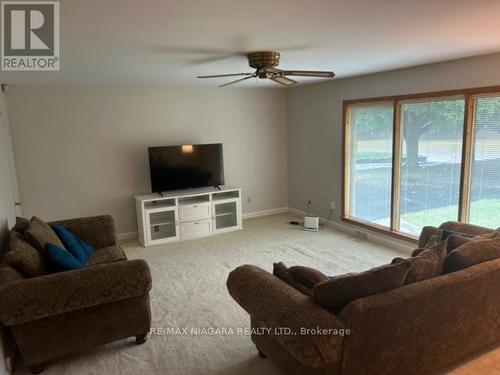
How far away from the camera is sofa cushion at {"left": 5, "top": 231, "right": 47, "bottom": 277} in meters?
2.47

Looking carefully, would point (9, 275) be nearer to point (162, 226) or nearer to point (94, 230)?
point (94, 230)

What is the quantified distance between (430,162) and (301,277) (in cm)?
293

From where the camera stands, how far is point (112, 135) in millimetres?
5250

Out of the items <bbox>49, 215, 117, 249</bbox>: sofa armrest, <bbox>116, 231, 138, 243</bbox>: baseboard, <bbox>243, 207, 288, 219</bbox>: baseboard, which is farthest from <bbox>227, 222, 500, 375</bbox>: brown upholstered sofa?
<bbox>243, 207, 288, 219</bbox>: baseboard

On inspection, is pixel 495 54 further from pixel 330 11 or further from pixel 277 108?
pixel 277 108

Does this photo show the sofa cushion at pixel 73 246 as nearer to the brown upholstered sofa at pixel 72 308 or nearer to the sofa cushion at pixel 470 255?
the brown upholstered sofa at pixel 72 308

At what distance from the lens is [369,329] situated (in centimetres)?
186

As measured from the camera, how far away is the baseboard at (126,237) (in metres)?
5.43

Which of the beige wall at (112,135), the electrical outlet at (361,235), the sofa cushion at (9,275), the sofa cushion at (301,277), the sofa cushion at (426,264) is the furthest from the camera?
the electrical outlet at (361,235)

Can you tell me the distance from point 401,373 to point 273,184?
4745 mm

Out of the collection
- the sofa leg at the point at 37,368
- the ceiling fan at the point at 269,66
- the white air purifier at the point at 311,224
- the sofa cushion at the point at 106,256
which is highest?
the ceiling fan at the point at 269,66

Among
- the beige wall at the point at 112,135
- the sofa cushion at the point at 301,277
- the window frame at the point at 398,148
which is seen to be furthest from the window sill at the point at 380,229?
the sofa cushion at the point at 301,277

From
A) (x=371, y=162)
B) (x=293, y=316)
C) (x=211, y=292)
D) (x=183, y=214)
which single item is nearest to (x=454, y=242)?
(x=293, y=316)

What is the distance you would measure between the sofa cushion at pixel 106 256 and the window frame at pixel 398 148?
3402 millimetres
